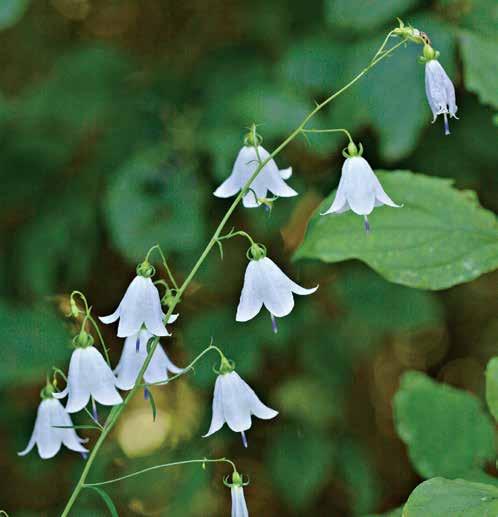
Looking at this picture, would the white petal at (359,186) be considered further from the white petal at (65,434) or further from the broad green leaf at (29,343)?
the broad green leaf at (29,343)

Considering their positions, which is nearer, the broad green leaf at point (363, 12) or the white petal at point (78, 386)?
the white petal at point (78, 386)

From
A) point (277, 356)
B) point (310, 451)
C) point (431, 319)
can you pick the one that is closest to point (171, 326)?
point (277, 356)

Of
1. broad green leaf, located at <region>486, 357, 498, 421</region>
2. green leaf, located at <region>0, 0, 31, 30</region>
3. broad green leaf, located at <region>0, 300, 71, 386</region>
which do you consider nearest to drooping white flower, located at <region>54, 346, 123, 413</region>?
broad green leaf, located at <region>486, 357, 498, 421</region>

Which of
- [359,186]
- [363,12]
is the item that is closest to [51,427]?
[359,186]

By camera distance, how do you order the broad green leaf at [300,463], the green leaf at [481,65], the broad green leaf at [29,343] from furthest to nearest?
the broad green leaf at [300,463]
the broad green leaf at [29,343]
the green leaf at [481,65]

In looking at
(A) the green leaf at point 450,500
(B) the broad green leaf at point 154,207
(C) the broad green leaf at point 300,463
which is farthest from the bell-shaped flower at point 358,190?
(C) the broad green leaf at point 300,463

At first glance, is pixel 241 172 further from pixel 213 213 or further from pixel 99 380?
pixel 213 213

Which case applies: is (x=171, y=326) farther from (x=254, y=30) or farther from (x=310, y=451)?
(x=254, y=30)
